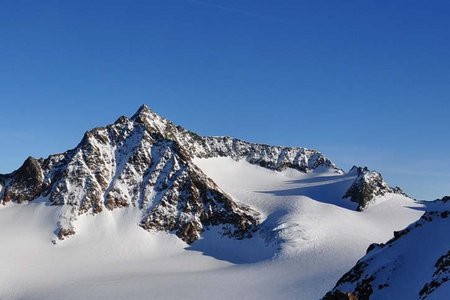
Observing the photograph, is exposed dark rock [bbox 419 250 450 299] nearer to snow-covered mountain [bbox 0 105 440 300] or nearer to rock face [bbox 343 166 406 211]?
snow-covered mountain [bbox 0 105 440 300]

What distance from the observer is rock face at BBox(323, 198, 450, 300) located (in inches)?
2047

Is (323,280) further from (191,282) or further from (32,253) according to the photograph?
(32,253)

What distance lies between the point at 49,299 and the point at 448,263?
84569mm

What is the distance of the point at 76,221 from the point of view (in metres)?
150

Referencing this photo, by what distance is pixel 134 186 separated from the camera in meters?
164

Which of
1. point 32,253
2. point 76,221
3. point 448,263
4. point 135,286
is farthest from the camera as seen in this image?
point 76,221

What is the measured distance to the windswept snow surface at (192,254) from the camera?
113812 mm

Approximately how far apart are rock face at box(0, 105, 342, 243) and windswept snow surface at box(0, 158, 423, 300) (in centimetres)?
349

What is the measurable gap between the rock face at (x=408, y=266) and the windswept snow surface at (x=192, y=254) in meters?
44.6

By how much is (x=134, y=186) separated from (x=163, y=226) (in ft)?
57.4

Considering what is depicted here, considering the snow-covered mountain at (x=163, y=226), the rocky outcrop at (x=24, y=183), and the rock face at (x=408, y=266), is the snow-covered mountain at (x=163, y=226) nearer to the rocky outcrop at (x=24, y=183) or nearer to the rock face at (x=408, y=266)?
the rocky outcrop at (x=24, y=183)

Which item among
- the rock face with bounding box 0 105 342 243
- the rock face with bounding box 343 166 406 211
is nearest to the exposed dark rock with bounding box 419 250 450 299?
the rock face with bounding box 0 105 342 243

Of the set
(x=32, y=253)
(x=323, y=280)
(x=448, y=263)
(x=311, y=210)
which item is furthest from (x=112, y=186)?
Result: (x=448, y=263)

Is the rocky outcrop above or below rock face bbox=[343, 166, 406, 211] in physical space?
above
